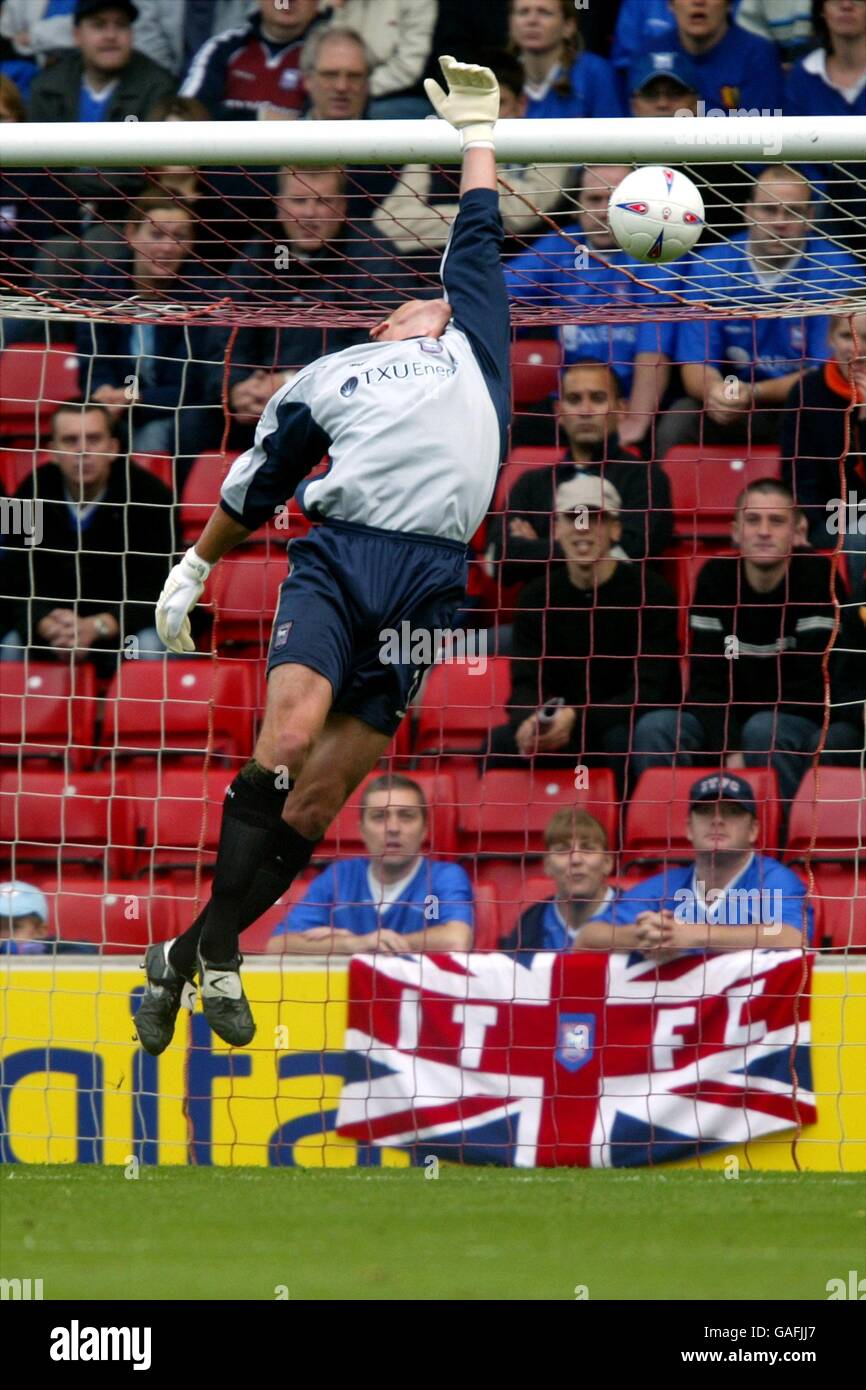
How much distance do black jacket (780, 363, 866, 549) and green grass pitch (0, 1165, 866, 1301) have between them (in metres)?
3.26

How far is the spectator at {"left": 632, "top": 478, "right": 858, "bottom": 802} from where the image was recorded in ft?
27.4

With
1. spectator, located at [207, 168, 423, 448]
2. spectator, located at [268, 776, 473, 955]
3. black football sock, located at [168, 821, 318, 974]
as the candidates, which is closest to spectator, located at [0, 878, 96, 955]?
spectator, located at [268, 776, 473, 955]

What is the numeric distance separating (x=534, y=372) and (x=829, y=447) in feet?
5.54

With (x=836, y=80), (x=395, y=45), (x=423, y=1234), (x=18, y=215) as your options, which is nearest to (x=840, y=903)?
(x=423, y=1234)

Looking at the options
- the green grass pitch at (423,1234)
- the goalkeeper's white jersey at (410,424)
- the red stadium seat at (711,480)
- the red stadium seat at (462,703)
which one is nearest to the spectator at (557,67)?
the red stadium seat at (711,480)

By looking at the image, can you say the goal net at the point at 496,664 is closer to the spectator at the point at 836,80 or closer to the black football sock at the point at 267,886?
the spectator at the point at 836,80

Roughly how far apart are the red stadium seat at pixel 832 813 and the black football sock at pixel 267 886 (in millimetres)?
2907

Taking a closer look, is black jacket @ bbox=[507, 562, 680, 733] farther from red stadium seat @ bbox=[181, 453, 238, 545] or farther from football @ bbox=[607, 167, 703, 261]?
football @ bbox=[607, 167, 703, 261]

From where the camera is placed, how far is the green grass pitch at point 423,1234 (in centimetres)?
471

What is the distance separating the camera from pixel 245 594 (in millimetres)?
9250

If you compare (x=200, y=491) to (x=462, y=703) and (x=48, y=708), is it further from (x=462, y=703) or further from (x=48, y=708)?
(x=462, y=703)

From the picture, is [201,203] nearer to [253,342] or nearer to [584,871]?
[253,342]

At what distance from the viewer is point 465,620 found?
9219mm

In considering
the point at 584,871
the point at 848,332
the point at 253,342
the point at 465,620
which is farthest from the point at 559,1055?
the point at 253,342
